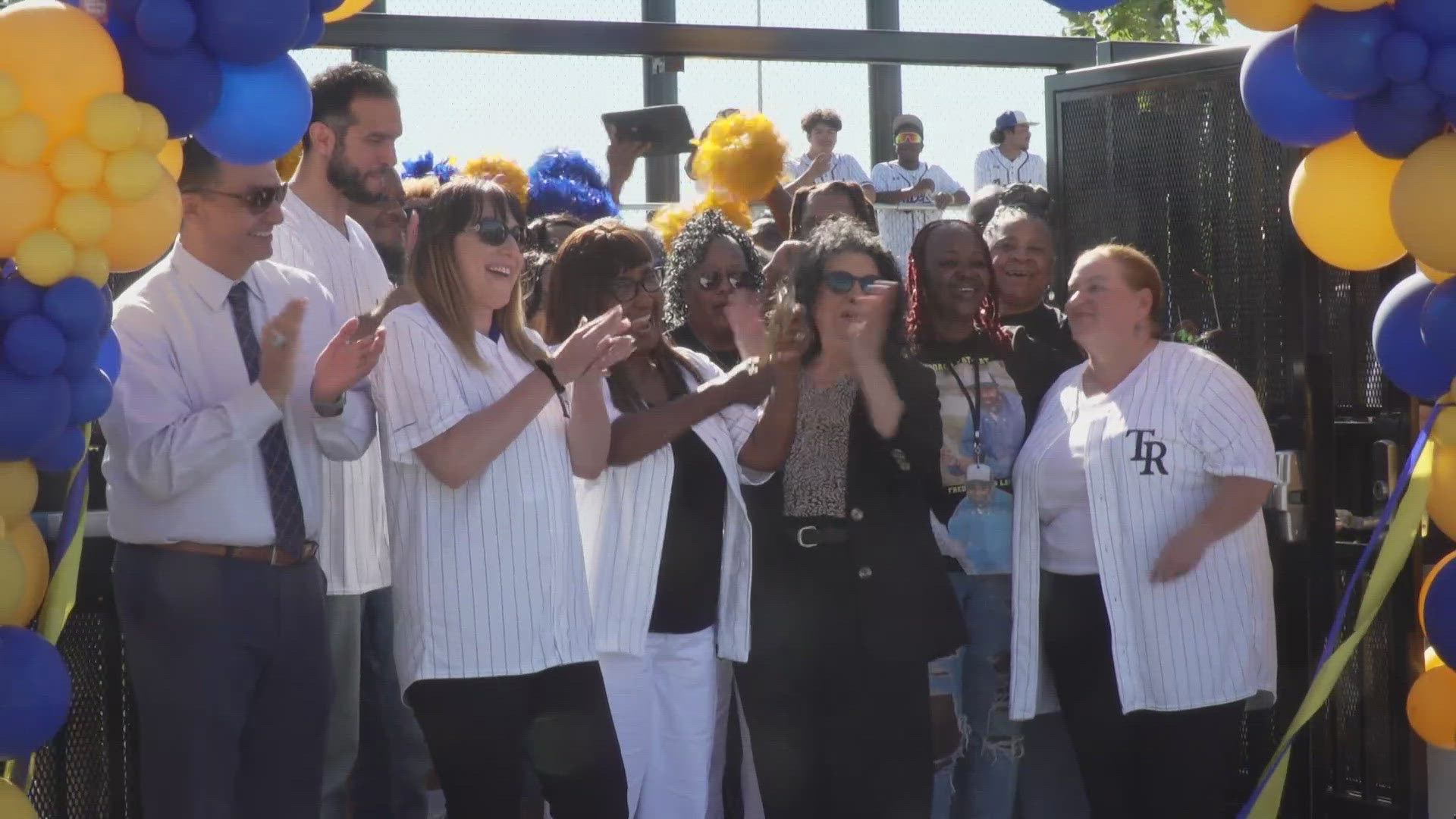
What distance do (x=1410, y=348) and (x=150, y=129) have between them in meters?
2.69

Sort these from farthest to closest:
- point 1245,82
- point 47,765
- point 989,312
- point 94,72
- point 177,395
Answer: point 989,312
point 47,765
point 1245,82
point 177,395
point 94,72

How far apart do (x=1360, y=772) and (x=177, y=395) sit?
3.52 meters

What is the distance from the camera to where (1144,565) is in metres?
4.40

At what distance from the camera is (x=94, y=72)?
10.1ft

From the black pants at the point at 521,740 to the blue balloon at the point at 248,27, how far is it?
1.39m

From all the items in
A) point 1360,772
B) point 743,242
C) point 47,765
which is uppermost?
point 743,242

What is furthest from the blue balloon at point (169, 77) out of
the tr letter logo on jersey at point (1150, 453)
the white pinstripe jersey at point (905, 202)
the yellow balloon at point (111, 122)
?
the white pinstripe jersey at point (905, 202)

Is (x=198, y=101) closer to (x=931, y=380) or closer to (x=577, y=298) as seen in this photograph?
(x=577, y=298)

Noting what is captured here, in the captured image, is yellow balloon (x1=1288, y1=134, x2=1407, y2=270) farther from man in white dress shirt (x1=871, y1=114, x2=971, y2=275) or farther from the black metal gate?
man in white dress shirt (x1=871, y1=114, x2=971, y2=275)

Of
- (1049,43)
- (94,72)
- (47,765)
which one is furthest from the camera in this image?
(1049,43)

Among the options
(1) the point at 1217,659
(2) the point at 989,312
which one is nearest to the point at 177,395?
(2) the point at 989,312

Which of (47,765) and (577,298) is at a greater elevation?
(577,298)

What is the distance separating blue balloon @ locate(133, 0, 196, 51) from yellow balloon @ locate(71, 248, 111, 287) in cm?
42

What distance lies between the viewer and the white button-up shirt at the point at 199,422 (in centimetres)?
346
